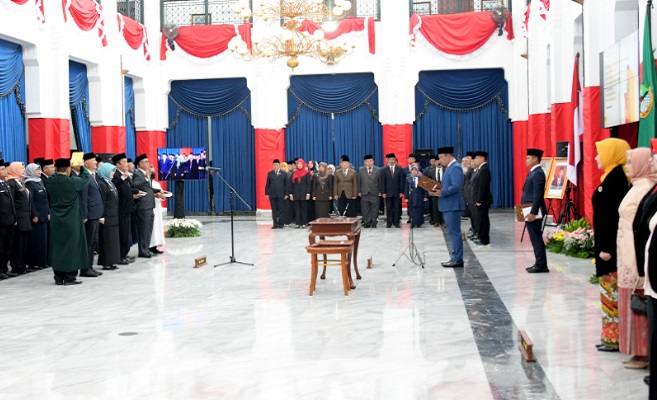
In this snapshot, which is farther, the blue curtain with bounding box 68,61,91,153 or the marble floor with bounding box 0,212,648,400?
the blue curtain with bounding box 68,61,91,153

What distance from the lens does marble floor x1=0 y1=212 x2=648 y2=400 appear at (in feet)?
15.4

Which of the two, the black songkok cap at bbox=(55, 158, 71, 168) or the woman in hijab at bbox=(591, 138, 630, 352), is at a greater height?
the black songkok cap at bbox=(55, 158, 71, 168)

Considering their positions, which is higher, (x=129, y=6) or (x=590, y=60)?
(x=129, y=6)

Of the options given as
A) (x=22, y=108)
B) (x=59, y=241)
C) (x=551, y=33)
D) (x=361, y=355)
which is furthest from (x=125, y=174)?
(x=551, y=33)

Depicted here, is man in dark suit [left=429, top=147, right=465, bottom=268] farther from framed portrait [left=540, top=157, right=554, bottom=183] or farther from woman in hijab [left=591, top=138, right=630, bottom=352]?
framed portrait [left=540, top=157, right=554, bottom=183]

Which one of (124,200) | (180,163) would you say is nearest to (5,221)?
(124,200)

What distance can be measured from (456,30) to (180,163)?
24.7ft

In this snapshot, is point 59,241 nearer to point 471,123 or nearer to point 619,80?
point 619,80

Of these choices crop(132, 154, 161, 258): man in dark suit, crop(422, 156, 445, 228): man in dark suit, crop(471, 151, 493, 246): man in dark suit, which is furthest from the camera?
crop(422, 156, 445, 228): man in dark suit

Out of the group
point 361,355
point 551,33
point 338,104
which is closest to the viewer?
point 361,355

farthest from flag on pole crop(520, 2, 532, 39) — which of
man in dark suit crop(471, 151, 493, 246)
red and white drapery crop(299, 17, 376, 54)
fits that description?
man in dark suit crop(471, 151, 493, 246)

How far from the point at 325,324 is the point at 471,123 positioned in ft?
44.3

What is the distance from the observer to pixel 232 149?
1969 cm

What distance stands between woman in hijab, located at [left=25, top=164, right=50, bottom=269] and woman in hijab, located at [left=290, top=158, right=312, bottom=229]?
22.2 ft
